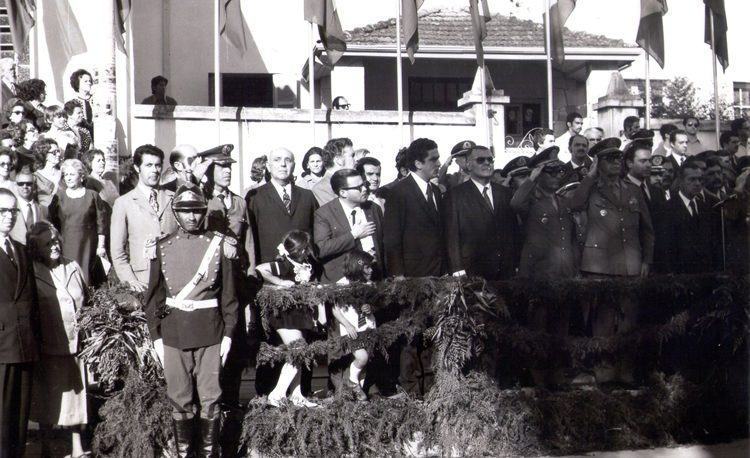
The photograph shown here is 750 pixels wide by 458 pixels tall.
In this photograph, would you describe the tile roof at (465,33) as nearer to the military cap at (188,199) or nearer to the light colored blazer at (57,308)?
the military cap at (188,199)

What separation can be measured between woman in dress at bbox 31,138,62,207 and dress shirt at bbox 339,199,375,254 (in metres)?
2.96

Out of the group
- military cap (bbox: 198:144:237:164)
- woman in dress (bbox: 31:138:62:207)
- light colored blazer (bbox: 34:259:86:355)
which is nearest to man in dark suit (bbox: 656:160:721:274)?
military cap (bbox: 198:144:237:164)

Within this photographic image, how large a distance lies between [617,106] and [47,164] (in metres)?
10.3

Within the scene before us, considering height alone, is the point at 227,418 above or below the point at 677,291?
below

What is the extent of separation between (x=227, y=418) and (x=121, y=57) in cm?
1117

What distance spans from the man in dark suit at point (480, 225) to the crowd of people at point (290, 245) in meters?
0.01

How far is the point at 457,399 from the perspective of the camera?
25.4 ft

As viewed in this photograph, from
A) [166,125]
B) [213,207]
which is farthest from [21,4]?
[213,207]

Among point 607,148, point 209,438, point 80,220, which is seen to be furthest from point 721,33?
→ point 209,438

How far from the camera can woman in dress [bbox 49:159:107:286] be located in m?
9.23

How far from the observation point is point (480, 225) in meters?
9.17

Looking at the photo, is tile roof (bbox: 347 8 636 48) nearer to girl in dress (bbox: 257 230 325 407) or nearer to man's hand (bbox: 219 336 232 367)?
girl in dress (bbox: 257 230 325 407)

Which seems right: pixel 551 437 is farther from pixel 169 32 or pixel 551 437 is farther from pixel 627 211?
pixel 169 32

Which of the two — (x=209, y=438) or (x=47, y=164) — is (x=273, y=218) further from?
(x=47, y=164)
